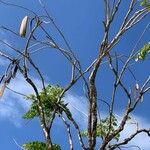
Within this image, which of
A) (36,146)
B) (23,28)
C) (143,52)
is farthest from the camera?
(36,146)

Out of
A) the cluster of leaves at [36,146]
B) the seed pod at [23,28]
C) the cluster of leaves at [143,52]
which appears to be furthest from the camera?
the cluster of leaves at [36,146]

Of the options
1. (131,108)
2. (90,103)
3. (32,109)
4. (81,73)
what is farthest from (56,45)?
(32,109)

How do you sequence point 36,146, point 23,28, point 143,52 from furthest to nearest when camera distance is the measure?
point 36,146
point 143,52
point 23,28

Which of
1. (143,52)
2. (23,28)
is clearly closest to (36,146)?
(143,52)

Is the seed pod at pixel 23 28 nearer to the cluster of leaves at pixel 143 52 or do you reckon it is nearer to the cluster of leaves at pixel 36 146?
the cluster of leaves at pixel 143 52

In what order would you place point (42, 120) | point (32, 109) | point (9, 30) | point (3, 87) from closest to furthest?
1. point (3, 87)
2. point (9, 30)
3. point (42, 120)
4. point (32, 109)

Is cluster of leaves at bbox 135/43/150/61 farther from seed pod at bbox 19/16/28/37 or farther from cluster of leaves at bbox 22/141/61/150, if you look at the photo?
cluster of leaves at bbox 22/141/61/150

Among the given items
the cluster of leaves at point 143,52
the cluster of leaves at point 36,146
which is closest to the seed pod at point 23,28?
the cluster of leaves at point 143,52

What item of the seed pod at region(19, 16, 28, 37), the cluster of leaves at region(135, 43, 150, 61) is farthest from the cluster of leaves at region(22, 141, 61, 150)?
the seed pod at region(19, 16, 28, 37)

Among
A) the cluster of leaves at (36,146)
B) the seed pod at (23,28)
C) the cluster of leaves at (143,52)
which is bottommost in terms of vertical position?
the seed pod at (23,28)

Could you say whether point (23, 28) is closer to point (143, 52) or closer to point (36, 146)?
point (143, 52)

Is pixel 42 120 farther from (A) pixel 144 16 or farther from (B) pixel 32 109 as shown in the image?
(B) pixel 32 109

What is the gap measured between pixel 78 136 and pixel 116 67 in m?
0.99

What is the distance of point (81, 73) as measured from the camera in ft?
18.6
